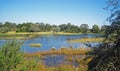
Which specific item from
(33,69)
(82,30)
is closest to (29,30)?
(82,30)

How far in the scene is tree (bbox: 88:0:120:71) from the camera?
960 centimetres

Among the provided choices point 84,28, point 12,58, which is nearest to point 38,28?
point 84,28

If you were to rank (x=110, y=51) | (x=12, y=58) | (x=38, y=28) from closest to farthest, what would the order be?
(x=110, y=51), (x=12, y=58), (x=38, y=28)

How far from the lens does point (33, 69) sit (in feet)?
48.0

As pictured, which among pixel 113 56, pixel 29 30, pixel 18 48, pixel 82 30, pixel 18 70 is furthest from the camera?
pixel 82 30

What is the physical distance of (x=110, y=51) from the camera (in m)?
9.84

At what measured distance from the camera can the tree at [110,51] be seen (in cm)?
960

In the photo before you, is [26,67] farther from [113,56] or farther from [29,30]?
[29,30]

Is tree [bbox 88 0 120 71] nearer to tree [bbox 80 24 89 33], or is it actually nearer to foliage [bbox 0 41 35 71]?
foliage [bbox 0 41 35 71]

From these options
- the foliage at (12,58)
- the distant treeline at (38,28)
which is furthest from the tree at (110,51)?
the distant treeline at (38,28)

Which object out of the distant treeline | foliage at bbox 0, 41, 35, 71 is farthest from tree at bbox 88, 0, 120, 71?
the distant treeline

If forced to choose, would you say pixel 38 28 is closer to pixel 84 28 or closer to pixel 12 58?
pixel 84 28

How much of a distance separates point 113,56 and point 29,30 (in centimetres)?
12781

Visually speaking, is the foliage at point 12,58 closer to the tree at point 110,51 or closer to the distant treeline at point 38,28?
the tree at point 110,51
